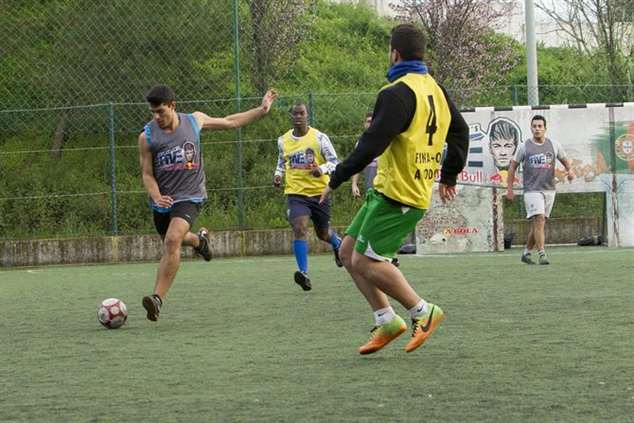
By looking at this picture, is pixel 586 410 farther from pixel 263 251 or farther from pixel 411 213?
pixel 263 251

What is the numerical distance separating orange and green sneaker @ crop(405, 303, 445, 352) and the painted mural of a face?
1456cm

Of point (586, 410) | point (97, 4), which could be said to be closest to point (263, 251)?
point (97, 4)

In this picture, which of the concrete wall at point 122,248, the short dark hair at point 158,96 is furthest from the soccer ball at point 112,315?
the concrete wall at point 122,248

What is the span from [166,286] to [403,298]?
3278 mm

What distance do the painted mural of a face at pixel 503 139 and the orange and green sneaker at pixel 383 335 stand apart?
573 inches

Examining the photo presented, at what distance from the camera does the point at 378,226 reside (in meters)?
8.33

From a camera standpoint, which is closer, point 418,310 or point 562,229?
point 418,310

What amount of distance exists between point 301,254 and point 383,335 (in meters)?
6.61

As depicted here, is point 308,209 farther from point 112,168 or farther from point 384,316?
point 112,168

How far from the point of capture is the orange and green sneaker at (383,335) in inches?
322

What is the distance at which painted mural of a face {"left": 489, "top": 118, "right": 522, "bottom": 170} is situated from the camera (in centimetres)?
2266


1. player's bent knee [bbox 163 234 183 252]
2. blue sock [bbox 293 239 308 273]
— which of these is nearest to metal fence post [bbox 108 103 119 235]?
blue sock [bbox 293 239 308 273]

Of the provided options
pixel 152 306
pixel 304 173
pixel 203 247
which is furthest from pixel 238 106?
pixel 152 306

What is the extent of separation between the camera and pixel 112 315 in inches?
417
